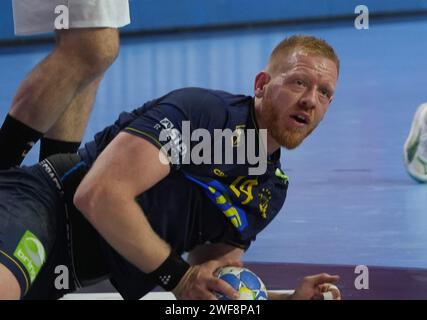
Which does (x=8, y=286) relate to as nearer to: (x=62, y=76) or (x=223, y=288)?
(x=223, y=288)

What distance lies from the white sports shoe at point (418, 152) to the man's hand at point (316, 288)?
242cm

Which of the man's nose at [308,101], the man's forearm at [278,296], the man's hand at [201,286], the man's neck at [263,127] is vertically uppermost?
the man's nose at [308,101]

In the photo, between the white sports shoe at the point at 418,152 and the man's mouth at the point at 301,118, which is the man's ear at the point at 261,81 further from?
the white sports shoe at the point at 418,152

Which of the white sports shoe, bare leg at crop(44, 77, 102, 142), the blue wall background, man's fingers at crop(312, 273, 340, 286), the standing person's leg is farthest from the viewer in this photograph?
the blue wall background

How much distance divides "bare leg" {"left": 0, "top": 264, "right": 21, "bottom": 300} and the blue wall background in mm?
9997

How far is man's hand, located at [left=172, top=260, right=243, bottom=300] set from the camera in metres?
2.76

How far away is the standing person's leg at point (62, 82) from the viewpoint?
3.59 meters

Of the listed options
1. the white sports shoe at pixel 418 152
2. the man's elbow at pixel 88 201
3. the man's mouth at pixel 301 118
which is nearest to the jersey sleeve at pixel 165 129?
the man's elbow at pixel 88 201

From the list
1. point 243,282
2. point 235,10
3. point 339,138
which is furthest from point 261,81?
point 235,10

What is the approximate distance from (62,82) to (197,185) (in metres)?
0.84

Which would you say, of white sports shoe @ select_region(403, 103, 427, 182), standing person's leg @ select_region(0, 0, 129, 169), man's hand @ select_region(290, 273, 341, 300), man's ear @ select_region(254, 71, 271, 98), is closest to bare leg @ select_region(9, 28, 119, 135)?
standing person's leg @ select_region(0, 0, 129, 169)

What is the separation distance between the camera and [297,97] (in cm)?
300

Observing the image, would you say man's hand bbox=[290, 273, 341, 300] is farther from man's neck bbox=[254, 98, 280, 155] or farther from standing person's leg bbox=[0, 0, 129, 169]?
standing person's leg bbox=[0, 0, 129, 169]
